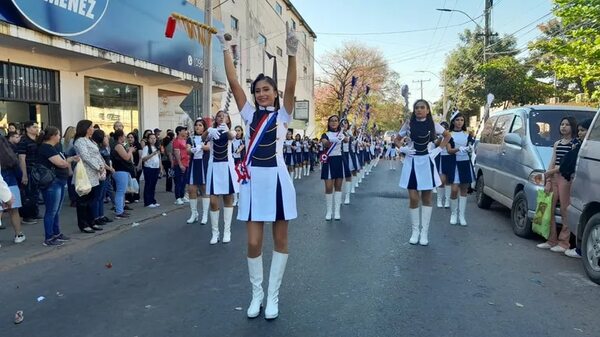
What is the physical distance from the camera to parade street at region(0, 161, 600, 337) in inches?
156

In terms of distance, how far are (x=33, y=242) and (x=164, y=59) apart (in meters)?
9.98

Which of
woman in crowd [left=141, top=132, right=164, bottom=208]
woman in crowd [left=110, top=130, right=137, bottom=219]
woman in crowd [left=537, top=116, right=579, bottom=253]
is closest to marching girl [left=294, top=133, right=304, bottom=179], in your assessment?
woman in crowd [left=141, top=132, right=164, bottom=208]

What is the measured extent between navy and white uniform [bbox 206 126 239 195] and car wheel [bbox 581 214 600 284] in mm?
4405

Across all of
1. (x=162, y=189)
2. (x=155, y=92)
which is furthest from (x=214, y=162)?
(x=155, y=92)

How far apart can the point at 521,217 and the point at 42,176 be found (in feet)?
23.0

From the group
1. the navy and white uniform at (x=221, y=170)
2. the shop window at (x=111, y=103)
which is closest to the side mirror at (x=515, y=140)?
the navy and white uniform at (x=221, y=170)

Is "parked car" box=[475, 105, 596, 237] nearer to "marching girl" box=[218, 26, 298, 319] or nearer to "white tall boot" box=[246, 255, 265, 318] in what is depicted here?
"marching girl" box=[218, 26, 298, 319]

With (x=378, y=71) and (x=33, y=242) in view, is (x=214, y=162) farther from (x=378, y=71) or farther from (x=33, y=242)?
(x=378, y=71)

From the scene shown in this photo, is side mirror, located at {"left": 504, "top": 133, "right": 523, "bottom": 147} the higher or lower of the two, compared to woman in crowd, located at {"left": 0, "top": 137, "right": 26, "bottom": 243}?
higher

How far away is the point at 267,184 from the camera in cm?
409

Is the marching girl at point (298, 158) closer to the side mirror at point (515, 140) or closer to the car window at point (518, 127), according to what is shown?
the car window at point (518, 127)

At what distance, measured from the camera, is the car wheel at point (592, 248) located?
5.20 m

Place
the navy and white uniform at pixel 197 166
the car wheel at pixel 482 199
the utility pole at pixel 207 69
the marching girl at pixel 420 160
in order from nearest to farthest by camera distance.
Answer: the marching girl at pixel 420 160 < the navy and white uniform at pixel 197 166 < the car wheel at pixel 482 199 < the utility pole at pixel 207 69

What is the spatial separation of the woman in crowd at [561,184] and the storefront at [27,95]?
36.3 feet
